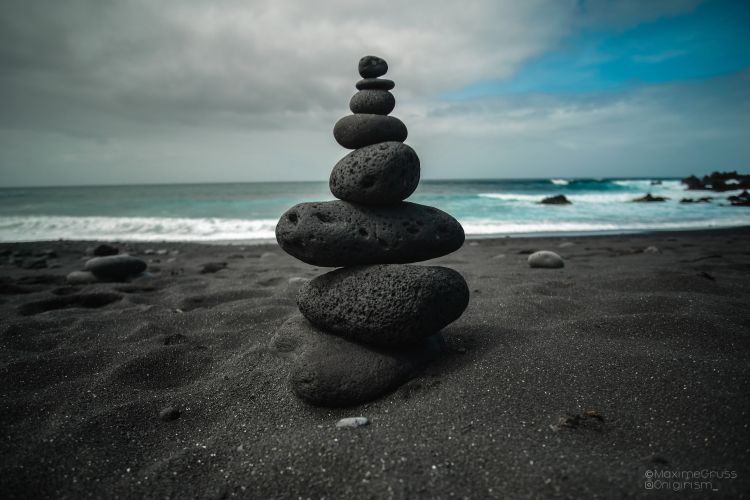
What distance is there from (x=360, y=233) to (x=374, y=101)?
1.22 m

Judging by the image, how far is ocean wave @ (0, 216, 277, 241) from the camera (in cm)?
1326

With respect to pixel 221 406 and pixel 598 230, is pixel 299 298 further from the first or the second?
pixel 598 230

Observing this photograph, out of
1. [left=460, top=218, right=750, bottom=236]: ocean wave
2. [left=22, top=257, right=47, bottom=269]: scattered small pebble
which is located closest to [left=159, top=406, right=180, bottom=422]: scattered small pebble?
[left=22, top=257, right=47, bottom=269]: scattered small pebble

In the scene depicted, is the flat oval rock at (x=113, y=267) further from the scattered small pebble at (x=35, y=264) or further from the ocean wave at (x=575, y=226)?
the ocean wave at (x=575, y=226)

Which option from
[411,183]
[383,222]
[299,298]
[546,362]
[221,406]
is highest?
[411,183]

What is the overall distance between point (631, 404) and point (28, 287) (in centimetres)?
772

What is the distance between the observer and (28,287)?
5.77 m

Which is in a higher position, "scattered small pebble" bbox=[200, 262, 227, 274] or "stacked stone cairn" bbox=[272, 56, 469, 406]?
"stacked stone cairn" bbox=[272, 56, 469, 406]

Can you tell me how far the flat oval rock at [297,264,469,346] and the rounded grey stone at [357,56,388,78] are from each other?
1.81 m

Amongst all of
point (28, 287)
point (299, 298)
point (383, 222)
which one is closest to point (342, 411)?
point (299, 298)

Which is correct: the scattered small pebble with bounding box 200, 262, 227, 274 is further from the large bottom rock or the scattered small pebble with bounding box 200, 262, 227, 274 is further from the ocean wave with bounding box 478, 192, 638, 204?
the ocean wave with bounding box 478, 192, 638, 204

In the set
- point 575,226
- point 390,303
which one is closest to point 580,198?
point 575,226

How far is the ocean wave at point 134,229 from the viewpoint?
1326cm

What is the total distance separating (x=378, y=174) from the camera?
2947 mm
